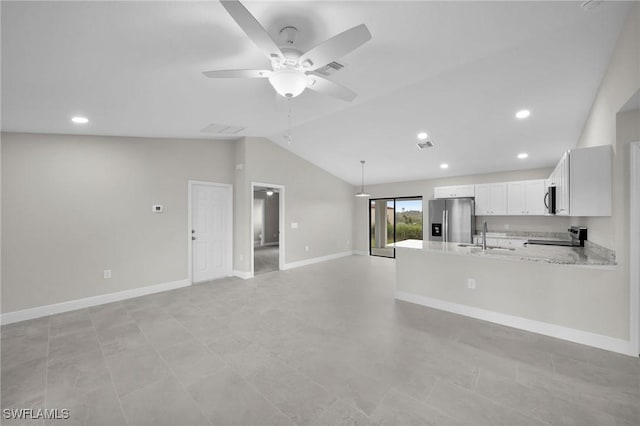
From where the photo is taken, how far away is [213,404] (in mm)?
Answer: 1868

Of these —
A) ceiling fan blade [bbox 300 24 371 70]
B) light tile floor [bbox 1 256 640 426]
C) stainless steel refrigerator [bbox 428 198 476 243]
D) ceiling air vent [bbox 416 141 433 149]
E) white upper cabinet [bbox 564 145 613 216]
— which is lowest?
light tile floor [bbox 1 256 640 426]

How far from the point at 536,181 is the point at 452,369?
5.19 metres

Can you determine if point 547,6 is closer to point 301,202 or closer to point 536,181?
point 536,181

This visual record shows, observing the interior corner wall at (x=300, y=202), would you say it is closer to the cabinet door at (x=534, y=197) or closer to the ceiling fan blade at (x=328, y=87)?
the ceiling fan blade at (x=328, y=87)

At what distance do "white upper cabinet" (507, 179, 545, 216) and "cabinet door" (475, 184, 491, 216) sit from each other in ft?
1.27

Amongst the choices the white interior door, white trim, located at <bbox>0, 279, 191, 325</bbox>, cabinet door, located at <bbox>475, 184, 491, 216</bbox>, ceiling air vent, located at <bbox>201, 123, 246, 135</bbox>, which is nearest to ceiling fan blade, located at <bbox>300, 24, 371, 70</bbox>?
ceiling air vent, located at <bbox>201, 123, 246, 135</bbox>

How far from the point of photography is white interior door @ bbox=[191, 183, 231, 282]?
5.12m

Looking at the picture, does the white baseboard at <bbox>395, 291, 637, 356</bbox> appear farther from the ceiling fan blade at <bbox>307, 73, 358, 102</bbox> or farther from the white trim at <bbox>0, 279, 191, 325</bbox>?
the white trim at <bbox>0, 279, 191, 325</bbox>

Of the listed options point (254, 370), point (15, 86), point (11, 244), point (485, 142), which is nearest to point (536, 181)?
point (485, 142)

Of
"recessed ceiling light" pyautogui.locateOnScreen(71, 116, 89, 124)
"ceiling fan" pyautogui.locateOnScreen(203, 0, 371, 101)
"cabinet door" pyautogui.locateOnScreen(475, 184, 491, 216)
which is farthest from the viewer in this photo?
"cabinet door" pyautogui.locateOnScreen(475, 184, 491, 216)

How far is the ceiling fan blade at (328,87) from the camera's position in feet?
6.60

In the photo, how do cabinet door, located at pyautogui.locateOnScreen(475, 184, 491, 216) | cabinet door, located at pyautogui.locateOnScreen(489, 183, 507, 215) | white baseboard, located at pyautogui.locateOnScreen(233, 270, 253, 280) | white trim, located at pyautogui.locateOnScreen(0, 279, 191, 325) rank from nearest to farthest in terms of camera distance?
white trim, located at pyautogui.locateOnScreen(0, 279, 191, 325), white baseboard, located at pyautogui.locateOnScreen(233, 270, 253, 280), cabinet door, located at pyautogui.locateOnScreen(489, 183, 507, 215), cabinet door, located at pyautogui.locateOnScreen(475, 184, 491, 216)

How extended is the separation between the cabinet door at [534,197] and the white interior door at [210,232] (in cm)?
644

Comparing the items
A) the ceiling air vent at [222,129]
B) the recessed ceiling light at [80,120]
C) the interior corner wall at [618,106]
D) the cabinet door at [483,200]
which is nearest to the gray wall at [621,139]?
the interior corner wall at [618,106]
